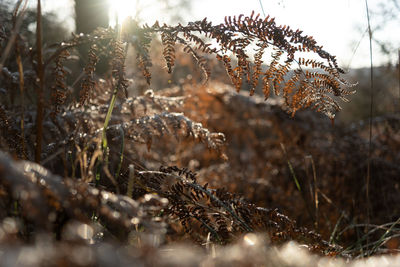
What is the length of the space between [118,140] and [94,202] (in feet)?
2.99

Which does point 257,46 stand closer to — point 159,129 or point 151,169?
point 159,129

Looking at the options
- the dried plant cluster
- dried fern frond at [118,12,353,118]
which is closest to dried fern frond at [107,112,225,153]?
the dried plant cluster

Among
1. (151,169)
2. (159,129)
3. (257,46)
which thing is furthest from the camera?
(151,169)

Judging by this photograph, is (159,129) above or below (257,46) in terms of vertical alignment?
below

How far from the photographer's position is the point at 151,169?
2.15 metres

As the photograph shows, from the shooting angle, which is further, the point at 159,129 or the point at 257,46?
the point at 159,129

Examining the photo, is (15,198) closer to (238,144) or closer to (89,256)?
(89,256)

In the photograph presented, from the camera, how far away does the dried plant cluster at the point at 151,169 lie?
790 millimetres

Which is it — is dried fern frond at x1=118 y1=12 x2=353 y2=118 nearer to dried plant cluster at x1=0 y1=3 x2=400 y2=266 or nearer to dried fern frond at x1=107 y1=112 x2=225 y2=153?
dried plant cluster at x1=0 y1=3 x2=400 y2=266

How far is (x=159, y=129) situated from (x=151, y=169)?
14.2 inches

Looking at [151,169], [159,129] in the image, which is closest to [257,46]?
[159,129]

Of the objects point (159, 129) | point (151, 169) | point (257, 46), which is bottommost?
point (151, 169)

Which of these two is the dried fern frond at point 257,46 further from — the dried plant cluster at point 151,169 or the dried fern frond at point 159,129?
the dried fern frond at point 159,129


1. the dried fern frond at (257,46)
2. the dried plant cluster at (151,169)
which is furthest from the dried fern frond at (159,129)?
the dried fern frond at (257,46)
